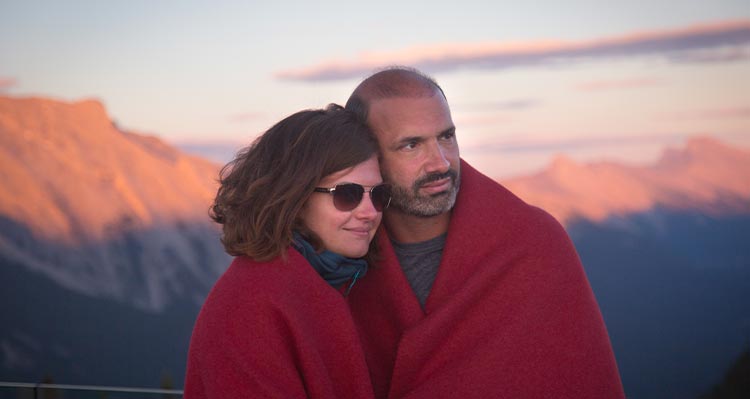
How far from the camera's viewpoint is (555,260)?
2434 millimetres

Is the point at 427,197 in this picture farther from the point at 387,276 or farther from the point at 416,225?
the point at 387,276

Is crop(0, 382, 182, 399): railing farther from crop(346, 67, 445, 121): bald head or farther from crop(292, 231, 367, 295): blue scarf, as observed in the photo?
crop(346, 67, 445, 121): bald head

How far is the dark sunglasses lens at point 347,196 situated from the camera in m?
2.26

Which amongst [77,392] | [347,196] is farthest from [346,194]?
[77,392]

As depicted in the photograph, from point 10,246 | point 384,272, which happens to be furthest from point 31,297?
point 384,272

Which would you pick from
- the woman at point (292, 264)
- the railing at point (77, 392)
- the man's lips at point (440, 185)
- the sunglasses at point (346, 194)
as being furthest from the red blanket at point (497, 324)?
the railing at point (77, 392)

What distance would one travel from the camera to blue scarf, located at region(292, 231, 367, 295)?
223 cm

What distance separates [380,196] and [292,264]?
371mm

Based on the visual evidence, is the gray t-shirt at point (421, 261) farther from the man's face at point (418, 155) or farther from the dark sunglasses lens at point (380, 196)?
the dark sunglasses lens at point (380, 196)

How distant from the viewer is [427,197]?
8.45 ft

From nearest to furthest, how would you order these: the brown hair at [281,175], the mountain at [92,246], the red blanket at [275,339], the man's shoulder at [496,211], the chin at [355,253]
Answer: the red blanket at [275,339]
the brown hair at [281,175]
the chin at [355,253]
the man's shoulder at [496,211]
the mountain at [92,246]

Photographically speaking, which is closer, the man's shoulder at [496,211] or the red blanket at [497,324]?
the red blanket at [497,324]

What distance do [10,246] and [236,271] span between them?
6859mm

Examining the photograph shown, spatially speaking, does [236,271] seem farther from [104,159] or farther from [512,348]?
[104,159]
